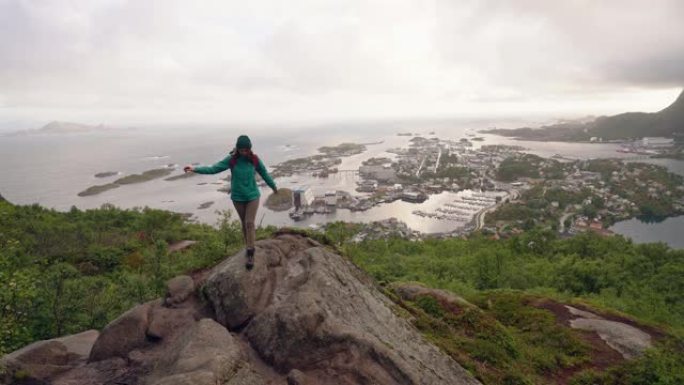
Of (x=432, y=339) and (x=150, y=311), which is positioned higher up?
(x=150, y=311)

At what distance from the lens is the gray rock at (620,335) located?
1161cm

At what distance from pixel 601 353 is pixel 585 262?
14.7 meters

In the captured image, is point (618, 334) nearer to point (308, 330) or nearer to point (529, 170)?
point (308, 330)

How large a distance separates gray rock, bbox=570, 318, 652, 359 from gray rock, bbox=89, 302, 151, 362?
42.8ft

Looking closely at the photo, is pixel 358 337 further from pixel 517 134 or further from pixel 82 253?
pixel 517 134

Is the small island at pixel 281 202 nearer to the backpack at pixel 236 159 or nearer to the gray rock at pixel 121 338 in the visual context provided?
the gray rock at pixel 121 338

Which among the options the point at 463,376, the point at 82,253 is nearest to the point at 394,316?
the point at 463,376

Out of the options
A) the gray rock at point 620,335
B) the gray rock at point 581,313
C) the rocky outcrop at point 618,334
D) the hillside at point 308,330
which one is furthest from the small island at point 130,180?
the gray rock at point 620,335

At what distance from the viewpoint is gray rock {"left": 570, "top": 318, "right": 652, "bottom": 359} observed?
38.1ft

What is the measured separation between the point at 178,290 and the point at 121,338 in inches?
54.9

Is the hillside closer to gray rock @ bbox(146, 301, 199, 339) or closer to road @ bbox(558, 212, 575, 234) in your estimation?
→ gray rock @ bbox(146, 301, 199, 339)

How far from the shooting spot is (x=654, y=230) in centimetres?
5634

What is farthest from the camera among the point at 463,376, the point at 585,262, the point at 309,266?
the point at 585,262

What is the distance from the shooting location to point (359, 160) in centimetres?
11869
